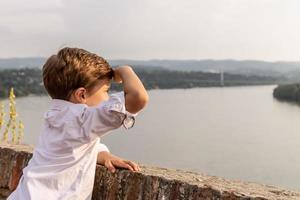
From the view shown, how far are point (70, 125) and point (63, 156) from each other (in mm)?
103

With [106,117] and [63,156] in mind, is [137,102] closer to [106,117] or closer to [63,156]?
[106,117]

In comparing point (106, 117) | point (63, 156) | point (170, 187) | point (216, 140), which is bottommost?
point (216, 140)

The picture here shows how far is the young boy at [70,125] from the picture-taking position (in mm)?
1492

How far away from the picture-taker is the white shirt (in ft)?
4.89

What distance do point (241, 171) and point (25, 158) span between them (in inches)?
601

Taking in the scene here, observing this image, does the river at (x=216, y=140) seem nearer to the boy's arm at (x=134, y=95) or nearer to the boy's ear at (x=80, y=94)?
the boy's ear at (x=80, y=94)

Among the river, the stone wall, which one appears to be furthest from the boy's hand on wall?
the river

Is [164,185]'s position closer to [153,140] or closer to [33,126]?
[33,126]

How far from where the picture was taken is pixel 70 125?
1498 millimetres

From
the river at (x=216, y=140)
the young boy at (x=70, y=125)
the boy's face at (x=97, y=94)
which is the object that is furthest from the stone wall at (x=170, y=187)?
the river at (x=216, y=140)

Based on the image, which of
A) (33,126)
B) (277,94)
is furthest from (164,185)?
(277,94)

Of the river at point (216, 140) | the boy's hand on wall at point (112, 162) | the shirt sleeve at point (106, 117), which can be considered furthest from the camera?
the river at point (216, 140)

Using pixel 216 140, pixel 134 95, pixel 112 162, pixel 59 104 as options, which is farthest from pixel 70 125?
pixel 216 140

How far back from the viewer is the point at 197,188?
1.60 meters
